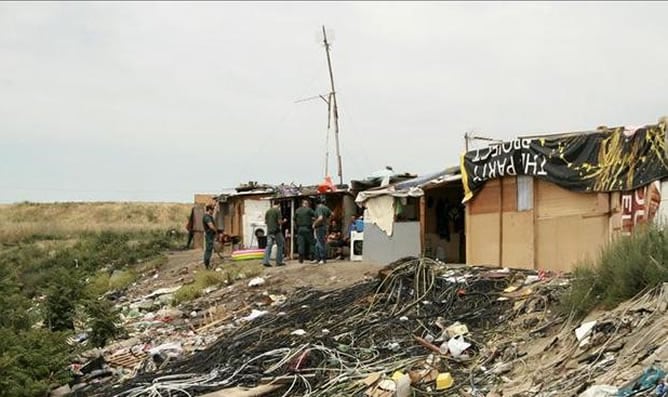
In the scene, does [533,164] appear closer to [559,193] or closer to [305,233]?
[559,193]

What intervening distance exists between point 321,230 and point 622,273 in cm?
1055

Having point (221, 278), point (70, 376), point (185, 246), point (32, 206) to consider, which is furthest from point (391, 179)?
point (32, 206)

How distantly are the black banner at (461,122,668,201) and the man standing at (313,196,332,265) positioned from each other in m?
4.65

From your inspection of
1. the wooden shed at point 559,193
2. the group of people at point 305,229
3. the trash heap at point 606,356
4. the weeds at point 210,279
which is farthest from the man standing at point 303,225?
the trash heap at point 606,356

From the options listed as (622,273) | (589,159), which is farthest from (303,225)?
(622,273)

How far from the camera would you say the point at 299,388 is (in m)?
8.99

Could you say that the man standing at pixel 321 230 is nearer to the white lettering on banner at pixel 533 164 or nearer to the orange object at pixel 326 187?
the orange object at pixel 326 187

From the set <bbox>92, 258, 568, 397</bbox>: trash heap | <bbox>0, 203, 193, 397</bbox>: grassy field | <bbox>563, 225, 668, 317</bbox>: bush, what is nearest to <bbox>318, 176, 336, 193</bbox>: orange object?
<bbox>0, 203, 193, 397</bbox>: grassy field

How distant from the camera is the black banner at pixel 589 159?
1119 centimetres

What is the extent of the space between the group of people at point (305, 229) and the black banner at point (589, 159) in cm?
478

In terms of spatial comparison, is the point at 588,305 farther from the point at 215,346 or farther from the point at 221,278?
the point at 221,278

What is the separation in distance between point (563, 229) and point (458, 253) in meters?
5.44

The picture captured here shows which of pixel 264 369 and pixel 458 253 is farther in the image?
pixel 458 253

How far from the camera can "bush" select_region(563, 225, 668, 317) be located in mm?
8383
